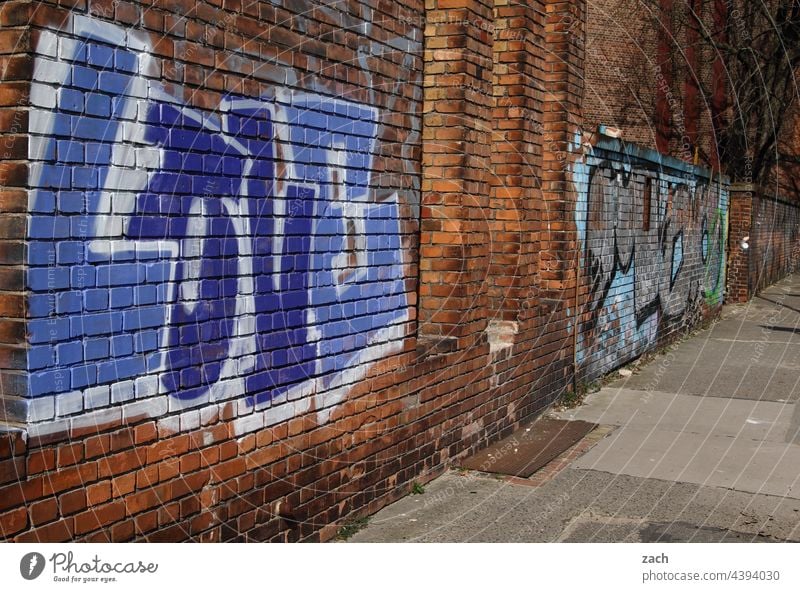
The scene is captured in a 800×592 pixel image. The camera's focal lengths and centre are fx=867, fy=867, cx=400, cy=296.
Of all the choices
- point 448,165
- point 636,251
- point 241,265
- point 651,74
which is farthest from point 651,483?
point 651,74

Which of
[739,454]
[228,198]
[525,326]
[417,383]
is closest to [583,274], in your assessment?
[525,326]

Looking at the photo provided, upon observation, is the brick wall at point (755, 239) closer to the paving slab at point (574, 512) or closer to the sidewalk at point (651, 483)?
the sidewalk at point (651, 483)

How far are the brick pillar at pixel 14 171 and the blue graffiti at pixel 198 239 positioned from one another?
0.15 feet

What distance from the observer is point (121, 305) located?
317cm

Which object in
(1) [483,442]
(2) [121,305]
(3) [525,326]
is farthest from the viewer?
(3) [525,326]

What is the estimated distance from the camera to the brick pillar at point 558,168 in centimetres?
750

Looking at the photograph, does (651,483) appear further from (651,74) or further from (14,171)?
(651,74)

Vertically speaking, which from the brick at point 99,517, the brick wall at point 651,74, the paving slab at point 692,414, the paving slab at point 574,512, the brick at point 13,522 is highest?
the brick wall at point 651,74

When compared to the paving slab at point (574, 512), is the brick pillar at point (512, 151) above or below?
above

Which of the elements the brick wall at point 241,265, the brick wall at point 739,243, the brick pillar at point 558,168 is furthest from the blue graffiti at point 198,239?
the brick wall at point 739,243

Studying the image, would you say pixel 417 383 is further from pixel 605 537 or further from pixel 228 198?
pixel 228 198

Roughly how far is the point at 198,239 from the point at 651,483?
138 inches

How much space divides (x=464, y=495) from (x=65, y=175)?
3264 mm

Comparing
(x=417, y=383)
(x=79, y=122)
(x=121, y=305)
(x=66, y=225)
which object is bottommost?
(x=417, y=383)
